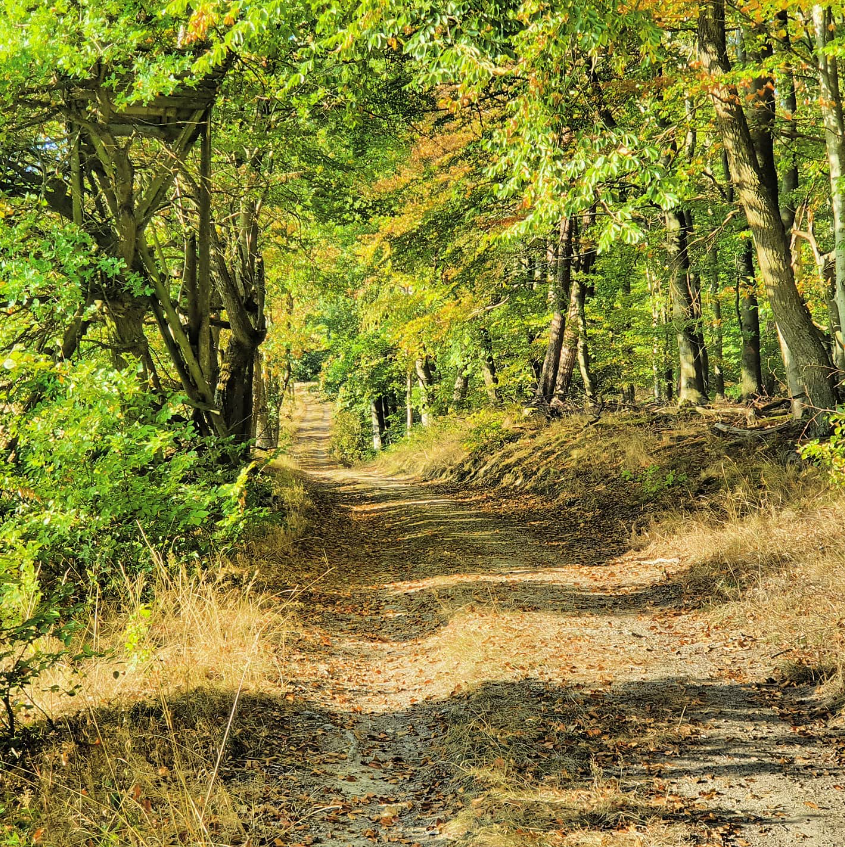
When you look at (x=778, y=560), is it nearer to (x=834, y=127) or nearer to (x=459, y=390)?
(x=834, y=127)

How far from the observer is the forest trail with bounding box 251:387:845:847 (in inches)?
145

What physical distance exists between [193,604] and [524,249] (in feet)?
42.4

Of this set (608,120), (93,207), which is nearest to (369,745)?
(93,207)

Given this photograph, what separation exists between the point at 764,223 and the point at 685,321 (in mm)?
4893

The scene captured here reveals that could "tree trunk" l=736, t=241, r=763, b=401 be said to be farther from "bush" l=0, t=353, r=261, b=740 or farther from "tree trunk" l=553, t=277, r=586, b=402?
"bush" l=0, t=353, r=261, b=740

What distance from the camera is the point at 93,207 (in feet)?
31.6

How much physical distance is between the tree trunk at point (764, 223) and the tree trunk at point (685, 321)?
3.86 metres

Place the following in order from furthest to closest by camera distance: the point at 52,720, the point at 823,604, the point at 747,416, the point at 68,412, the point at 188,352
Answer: the point at 747,416 → the point at 188,352 → the point at 823,604 → the point at 68,412 → the point at 52,720

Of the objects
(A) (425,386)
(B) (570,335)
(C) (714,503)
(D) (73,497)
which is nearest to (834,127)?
(C) (714,503)

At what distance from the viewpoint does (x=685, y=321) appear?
563 inches

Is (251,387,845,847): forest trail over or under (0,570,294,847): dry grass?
under

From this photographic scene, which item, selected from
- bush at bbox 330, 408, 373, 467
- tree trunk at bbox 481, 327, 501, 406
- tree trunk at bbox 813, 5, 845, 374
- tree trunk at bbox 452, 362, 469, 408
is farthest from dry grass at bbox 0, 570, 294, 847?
bush at bbox 330, 408, 373, 467

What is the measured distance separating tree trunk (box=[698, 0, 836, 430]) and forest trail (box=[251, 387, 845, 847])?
10.8ft

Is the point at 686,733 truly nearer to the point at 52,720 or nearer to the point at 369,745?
the point at 369,745
